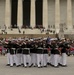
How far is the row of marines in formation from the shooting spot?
26.0 m

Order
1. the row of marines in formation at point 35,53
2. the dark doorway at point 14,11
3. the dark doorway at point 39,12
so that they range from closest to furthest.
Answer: the row of marines in formation at point 35,53
the dark doorway at point 14,11
the dark doorway at point 39,12

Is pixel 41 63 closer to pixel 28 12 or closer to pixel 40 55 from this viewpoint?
pixel 40 55

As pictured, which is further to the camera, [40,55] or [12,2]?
[12,2]

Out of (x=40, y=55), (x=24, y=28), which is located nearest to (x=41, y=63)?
(x=40, y=55)

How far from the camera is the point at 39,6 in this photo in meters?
89.9

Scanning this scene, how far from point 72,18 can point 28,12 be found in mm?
13575

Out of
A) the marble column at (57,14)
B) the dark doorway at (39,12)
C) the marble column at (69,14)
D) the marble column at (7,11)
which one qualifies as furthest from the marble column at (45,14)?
the marble column at (7,11)

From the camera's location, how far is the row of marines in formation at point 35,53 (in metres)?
26.0

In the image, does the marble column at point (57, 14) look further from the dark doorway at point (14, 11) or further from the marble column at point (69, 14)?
the dark doorway at point (14, 11)

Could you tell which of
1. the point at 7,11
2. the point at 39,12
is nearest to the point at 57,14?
the point at 39,12

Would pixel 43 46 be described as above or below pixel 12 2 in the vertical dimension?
below

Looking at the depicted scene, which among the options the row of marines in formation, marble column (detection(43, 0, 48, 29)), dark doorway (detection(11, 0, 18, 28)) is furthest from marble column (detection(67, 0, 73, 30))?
the row of marines in formation

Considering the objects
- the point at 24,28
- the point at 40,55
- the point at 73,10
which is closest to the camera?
the point at 40,55

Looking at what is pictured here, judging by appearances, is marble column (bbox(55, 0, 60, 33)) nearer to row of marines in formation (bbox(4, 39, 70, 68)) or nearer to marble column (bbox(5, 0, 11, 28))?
marble column (bbox(5, 0, 11, 28))
